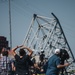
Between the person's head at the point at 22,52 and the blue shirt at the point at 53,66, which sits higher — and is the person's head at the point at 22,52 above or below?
above

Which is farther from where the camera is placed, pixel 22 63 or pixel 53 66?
pixel 22 63

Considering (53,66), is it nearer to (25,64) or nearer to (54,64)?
(54,64)

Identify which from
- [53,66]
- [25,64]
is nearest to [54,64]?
[53,66]

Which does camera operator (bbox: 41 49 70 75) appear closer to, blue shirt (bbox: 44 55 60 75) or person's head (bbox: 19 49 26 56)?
blue shirt (bbox: 44 55 60 75)

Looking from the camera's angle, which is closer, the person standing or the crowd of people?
the crowd of people

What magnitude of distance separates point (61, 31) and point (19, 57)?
135 feet

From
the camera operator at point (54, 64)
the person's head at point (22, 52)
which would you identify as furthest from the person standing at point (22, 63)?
the camera operator at point (54, 64)

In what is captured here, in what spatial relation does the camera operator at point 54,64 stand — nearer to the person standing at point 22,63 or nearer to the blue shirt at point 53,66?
the blue shirt at point 53,66

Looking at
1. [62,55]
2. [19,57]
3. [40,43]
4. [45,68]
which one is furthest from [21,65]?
[40,43]

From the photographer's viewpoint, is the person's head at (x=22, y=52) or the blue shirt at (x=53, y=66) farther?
the person's head at (x=22, y=52)

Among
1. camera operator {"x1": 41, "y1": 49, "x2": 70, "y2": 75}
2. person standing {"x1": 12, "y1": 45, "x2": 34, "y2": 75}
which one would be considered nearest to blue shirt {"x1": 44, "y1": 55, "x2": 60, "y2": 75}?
camera operator {"x1": 41, "y1": 49, "x2": 70, "y2": 75}

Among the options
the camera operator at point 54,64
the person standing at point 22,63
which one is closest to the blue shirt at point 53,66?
the camera operator at point 54,64

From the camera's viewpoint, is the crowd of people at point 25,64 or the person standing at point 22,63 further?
the person standing at point 22,63

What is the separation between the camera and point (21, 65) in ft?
34.6
